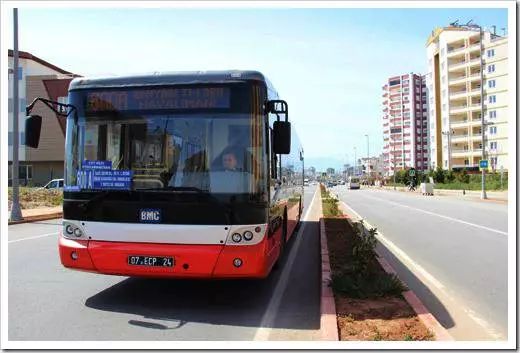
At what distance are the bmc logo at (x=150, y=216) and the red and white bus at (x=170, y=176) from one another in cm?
1

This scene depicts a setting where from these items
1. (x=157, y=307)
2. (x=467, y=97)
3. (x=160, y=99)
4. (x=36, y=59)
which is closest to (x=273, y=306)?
(x=157, y=307)

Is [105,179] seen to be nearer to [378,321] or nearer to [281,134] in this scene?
[281,134]

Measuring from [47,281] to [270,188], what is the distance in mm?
3838

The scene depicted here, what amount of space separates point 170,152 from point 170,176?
0.29 m

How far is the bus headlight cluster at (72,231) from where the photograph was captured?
6461 millimetres

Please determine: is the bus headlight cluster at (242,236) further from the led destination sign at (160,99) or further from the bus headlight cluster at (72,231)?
the bus headlight cluster at (72,231)

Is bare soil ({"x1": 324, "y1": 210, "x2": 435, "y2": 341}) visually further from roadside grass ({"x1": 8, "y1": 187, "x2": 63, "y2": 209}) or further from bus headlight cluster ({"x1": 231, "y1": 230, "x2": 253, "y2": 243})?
roadside grass ({"x1": 8, "y1": 187, "x2": 63, "y2": 209})

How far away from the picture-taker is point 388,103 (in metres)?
154

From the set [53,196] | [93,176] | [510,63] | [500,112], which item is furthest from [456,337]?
[500,112]

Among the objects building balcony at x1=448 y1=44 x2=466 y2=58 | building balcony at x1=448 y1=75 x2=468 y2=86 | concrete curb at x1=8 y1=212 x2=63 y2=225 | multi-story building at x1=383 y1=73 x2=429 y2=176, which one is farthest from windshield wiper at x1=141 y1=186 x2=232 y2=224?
multi-story building at x1=383 y1=73 x2=429 y2=176

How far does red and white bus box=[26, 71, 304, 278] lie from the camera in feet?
20.1

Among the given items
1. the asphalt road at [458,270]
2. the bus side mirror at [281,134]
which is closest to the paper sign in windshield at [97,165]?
the bus side mirror at [281,134]

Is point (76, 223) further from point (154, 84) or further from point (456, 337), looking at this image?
point (456, 337)

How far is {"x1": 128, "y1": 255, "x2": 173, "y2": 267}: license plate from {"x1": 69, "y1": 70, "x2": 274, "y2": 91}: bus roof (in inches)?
81.9
